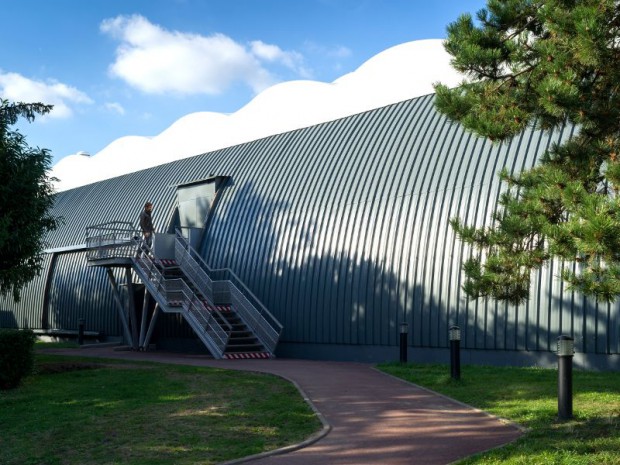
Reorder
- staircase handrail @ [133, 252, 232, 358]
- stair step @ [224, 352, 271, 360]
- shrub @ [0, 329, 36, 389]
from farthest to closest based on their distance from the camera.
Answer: staircase handrail @ [133, 252, 232, 358]
stair step @ [224, 352, 271, 360]
shrub @ [0, 329, 36, 389]

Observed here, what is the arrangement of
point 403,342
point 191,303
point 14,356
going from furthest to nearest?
1. point 191,303
2. point 403,342
3. point 14,356

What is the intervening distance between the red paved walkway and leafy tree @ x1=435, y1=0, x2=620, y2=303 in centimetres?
198

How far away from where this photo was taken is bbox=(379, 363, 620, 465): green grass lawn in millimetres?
8422

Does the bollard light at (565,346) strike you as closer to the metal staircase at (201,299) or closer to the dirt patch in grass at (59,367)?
the dirt patch in grass at (59,367)

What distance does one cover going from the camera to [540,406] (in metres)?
11.5

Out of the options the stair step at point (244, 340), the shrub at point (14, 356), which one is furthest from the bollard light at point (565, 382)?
the stair step at point (244, 340)

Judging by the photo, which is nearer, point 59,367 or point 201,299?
point 59,367

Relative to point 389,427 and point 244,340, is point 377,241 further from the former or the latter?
point 389,427

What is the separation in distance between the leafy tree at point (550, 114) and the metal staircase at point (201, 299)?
43.5 feet

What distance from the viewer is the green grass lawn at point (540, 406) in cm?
842

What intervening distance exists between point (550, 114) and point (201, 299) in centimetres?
1686

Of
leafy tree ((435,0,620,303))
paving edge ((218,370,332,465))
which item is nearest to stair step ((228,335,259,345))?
paving edge ((218,370,332,465))

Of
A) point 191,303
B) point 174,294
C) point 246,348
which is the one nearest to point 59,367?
point 191,303

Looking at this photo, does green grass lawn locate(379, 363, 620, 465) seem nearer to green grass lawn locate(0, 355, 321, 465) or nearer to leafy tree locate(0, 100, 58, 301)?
green grass lawn locate(0, 355, 321, 465)
